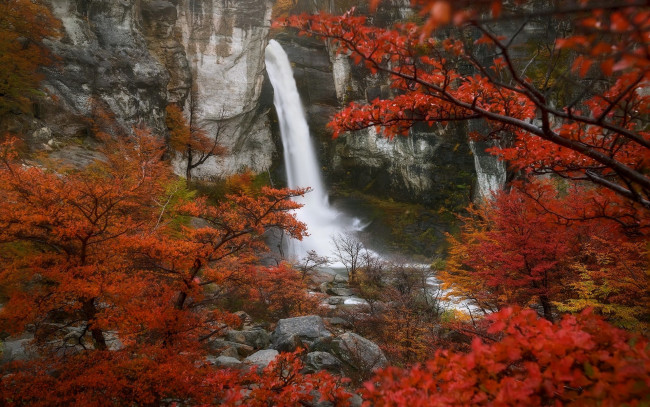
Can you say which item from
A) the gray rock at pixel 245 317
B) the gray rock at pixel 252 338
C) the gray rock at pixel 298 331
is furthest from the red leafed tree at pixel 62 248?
the gray rock at pixel 245 317

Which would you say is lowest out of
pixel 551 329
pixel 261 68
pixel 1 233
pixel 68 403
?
pixel 68 403

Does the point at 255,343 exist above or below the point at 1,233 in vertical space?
below

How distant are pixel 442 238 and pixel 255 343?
19.3 metres

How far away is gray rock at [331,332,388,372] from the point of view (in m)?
7.70

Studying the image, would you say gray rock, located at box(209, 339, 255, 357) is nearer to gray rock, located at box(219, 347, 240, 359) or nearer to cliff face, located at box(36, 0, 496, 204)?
gray rock, located at box(219, 347, 240, 359)

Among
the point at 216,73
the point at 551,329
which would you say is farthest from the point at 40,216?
the point at 216,73

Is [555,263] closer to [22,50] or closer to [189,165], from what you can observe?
[22,50]

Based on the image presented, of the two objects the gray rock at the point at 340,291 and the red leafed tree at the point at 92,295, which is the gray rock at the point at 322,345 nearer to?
the red leafed tree at the point at 92,295

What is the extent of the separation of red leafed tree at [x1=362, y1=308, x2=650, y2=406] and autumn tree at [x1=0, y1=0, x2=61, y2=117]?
17.9 m

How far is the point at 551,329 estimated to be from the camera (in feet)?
6.45

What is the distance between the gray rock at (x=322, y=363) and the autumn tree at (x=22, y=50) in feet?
50.2

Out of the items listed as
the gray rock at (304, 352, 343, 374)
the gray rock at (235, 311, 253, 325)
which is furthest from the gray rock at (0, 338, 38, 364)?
the gray rock at (235, 311, 253, 325)

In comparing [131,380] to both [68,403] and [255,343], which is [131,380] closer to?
[68,403]

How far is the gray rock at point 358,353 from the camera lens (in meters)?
7.70
